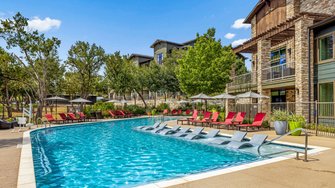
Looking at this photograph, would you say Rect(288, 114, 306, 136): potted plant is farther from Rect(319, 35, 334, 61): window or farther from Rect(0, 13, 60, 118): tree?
Rect(0, 13, 60, 118): tree

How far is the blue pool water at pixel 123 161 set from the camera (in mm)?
7547

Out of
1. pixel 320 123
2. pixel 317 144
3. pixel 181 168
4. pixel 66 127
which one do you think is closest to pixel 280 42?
pixel 320 123

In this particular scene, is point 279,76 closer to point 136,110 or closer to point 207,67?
point 207,67

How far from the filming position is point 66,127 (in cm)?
2178

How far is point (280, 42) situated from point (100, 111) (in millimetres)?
20899

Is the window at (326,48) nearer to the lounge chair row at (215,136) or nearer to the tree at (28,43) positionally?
the lounge chair row at (215,136)

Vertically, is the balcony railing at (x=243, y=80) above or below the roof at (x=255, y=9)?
below

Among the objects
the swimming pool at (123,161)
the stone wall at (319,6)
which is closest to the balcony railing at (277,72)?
the stone wall at (319,6)

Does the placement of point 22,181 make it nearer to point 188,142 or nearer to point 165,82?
point 188,142

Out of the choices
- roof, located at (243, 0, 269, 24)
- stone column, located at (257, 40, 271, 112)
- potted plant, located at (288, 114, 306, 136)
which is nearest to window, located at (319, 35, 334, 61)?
stone column, located at (257, 40, 271, 112)

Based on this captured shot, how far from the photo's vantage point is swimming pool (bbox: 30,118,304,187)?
297 inches

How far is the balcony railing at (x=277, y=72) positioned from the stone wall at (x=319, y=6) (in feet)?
14.8

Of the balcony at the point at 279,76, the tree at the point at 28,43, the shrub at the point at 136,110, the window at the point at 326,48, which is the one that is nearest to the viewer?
the window at the point at 326,48

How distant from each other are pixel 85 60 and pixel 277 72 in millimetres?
22699
